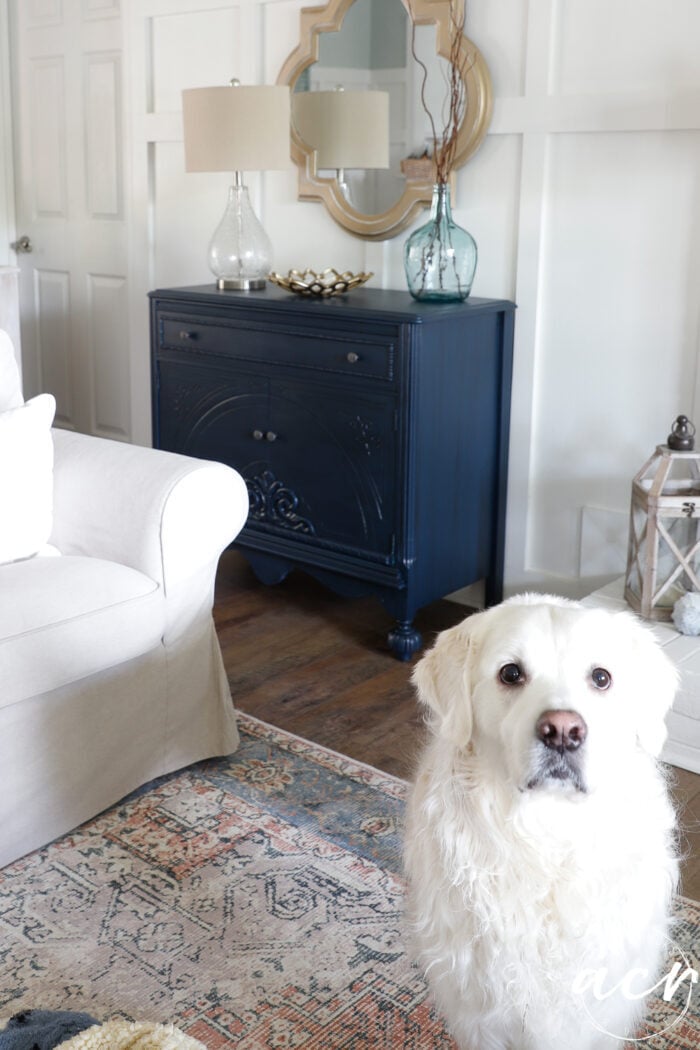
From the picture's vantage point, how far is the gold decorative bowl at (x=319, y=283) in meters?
3.16

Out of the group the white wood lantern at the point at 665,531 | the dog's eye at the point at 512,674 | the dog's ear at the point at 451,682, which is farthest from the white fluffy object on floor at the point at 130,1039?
the white wood lantern at the point at 665,531

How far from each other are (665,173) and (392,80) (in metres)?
0.85

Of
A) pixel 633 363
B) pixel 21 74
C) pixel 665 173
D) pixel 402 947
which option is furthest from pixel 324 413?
pixel 21 74

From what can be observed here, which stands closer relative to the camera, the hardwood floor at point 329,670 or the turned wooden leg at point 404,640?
the hardwood floor at point 329,670

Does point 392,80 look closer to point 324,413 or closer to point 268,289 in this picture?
point 268,289

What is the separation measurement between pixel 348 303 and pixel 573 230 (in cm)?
62

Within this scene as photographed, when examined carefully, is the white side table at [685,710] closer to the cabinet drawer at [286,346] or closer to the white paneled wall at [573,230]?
the white paneled wall at [573,230]

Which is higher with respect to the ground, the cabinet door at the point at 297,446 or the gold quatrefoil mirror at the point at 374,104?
the gold quatrefoil mirror at the point at 374,104

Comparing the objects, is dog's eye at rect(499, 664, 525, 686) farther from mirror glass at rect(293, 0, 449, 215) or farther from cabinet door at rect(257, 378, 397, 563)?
mirror glass at rect(293, 0, 449, 215)

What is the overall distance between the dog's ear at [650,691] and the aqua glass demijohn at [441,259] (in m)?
1.86

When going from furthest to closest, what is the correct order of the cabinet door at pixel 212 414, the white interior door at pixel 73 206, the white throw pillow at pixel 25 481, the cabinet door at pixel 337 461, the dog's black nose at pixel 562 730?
1. the white interior door at pixel 73 206
2. the cabinet door at pixel 212 414
3. the cabinet door at pixel 337 461
4. the white throw pillow at pixel 25 481
5. the dog's black nose at pixel 562 730

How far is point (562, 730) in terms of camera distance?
120 centimetres

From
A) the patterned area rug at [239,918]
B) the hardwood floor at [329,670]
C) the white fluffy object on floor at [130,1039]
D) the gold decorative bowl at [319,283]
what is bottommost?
the patterned area rug at [239,918]

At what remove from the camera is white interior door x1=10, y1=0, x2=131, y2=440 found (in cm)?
421
